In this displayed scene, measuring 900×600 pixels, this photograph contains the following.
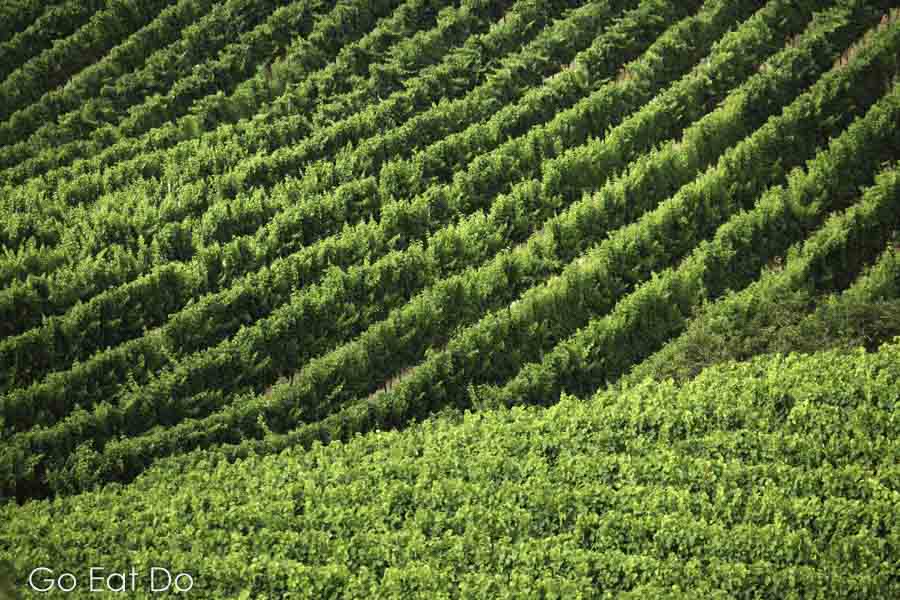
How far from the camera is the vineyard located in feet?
36.0

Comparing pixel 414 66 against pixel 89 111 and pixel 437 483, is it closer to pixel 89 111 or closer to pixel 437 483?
pixel 89 111

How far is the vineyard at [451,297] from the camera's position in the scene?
36.0 feet

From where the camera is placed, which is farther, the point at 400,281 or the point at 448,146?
the point at 448,146

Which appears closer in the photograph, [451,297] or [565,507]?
[565,507]

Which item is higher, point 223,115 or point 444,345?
point 223,115

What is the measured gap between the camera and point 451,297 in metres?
15.1

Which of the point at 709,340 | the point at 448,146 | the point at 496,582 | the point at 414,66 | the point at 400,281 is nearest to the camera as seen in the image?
the point at 496,582

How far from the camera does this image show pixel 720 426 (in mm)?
12266

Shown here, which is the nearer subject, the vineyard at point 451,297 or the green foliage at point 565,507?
the green foliage at point 565,507

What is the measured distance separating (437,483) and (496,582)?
1.48m

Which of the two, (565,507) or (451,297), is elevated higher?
(451,297)

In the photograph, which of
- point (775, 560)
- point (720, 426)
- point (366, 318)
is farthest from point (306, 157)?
point (775, 560)

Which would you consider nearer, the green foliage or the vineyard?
the green foliage

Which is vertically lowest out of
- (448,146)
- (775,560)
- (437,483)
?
(775,560)
